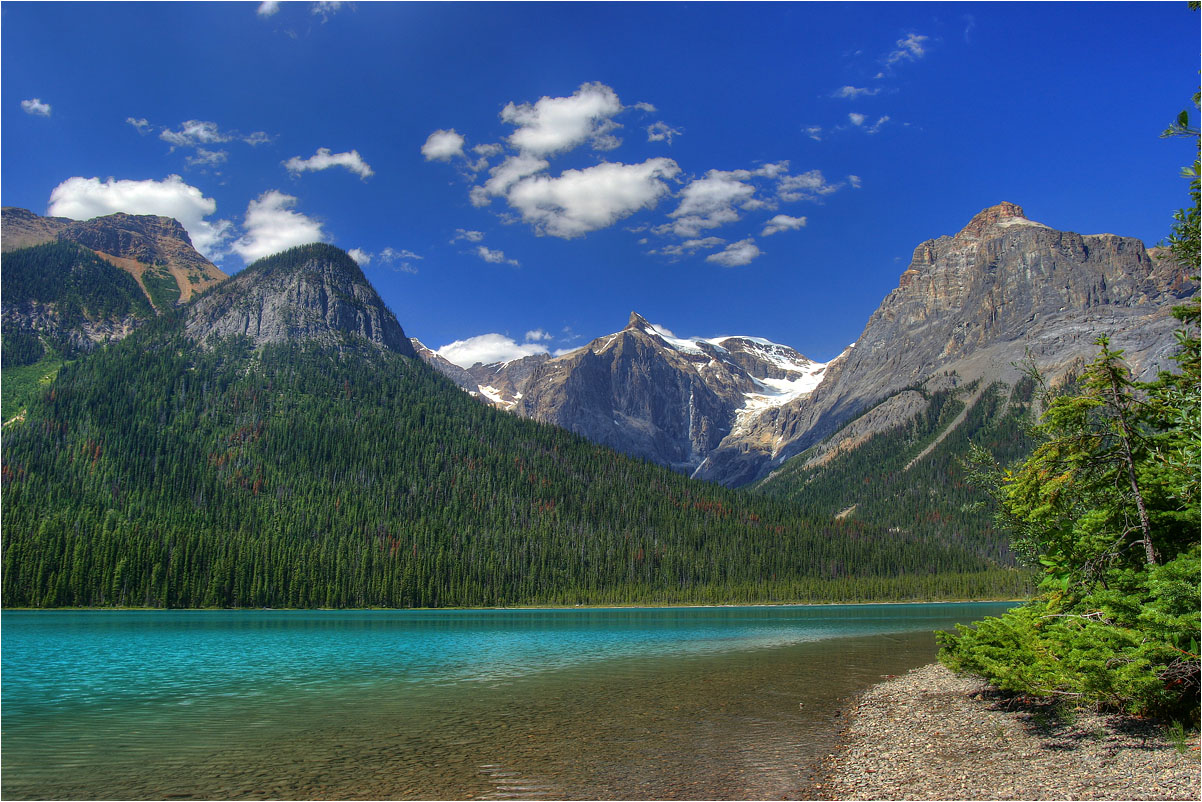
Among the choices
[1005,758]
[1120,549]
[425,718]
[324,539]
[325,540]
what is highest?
[324,539]

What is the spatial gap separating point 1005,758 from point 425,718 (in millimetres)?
21631

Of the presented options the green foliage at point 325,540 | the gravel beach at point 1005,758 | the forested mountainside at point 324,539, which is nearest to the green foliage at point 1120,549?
the gravel beach at point 1005,758

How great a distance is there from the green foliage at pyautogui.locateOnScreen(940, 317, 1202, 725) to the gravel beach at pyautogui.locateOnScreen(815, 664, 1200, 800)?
1.26 metres

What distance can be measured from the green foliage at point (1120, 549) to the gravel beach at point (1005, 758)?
1257 millimetres

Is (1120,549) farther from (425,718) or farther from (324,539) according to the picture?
(324,539)

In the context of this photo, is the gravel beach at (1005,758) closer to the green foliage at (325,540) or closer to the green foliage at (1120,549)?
the green foliage at (1120,549)

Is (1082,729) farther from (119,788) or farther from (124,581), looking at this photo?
(124,581)

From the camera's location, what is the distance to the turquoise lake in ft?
67.4

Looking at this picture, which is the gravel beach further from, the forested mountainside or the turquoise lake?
the forested mountainside

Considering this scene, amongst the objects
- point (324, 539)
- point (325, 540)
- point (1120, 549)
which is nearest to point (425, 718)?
point (1120, 549)

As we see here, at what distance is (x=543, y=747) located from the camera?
2456cm

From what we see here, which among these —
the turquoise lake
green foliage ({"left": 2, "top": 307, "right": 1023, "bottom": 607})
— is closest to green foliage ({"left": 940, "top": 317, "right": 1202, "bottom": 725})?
the turquoise lake

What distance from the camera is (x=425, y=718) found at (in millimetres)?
30047

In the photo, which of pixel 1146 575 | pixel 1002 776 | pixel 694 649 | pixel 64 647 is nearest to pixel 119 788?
pixel 1002 776
